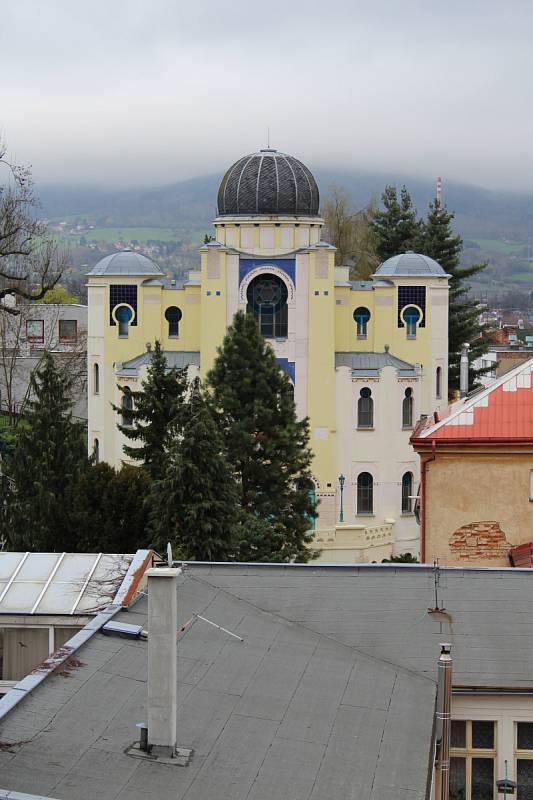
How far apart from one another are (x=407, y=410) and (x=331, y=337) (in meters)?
3.53

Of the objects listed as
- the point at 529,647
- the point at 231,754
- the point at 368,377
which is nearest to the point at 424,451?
the point at 529,647

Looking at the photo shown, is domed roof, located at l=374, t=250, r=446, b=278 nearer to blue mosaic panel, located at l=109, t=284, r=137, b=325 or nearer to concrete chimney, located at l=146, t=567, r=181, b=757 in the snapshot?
blue mosaic panel, located at l=109, t=284, r=137, b=325

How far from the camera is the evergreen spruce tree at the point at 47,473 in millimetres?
33844

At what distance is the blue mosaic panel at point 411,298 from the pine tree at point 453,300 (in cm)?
1423

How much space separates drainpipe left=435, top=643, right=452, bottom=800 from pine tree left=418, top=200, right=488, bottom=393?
52.3m

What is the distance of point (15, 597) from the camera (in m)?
17.8

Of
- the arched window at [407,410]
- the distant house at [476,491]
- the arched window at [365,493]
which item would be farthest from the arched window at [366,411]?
the distant house at [476,491]

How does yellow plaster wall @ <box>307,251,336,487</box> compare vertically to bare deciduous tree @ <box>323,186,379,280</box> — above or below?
below

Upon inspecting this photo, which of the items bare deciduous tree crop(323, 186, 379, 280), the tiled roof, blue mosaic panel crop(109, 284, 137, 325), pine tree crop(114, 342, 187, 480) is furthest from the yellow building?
bare deciduous tree crop(323, 186, 379, 280)

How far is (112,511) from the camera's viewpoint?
3284 centimetres

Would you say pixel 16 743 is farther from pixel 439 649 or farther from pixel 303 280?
pixel 303 280

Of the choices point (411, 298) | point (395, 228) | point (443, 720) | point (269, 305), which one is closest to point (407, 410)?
point (411, 298)

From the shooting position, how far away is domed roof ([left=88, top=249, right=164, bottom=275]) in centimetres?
5281

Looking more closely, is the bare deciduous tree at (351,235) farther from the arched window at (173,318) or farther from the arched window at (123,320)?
the arched window at (123,320)
